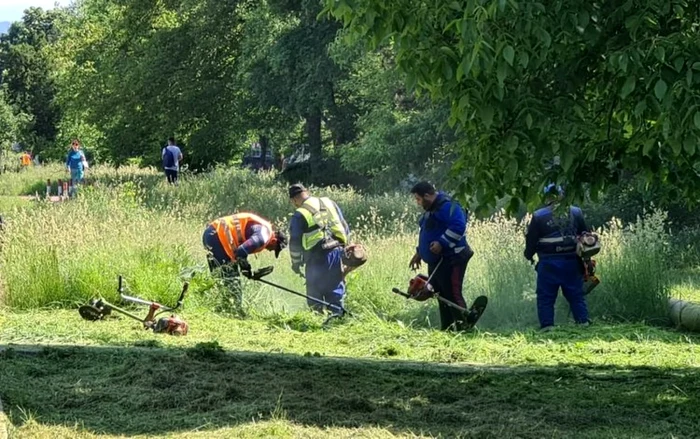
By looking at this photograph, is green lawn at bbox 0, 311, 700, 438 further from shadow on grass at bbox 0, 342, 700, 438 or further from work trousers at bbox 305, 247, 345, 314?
work trousers at bbox 305, 247, 345, 314

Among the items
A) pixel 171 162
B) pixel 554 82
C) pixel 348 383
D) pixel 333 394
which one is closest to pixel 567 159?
pixel 554 82

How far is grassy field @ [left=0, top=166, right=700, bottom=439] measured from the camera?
5.75 m

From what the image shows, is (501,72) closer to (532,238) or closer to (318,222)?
(532,238)

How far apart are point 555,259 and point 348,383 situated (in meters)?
4.09

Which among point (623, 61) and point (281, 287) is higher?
point (623, 61)

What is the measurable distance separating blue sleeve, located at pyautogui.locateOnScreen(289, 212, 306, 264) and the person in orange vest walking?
136mm

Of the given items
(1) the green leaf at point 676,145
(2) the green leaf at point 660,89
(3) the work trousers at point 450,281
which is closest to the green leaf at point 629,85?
(2) the green leaf at point 660,89

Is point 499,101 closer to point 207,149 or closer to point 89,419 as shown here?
point 89,419

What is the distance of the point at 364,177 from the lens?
30.0 metres

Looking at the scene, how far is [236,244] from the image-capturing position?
11.1 meters

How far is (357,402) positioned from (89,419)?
1.59m

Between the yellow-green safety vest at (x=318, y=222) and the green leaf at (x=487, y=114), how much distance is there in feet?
19.8

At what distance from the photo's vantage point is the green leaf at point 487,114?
16.4 ft

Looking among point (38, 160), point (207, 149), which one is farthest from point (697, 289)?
point (38, 160)
